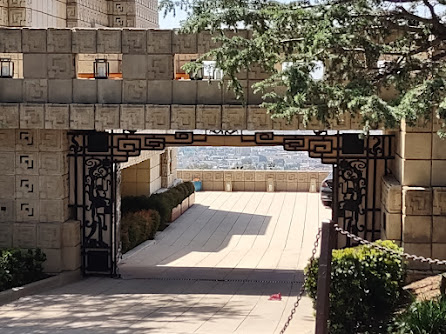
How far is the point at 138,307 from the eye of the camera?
12.1 metres

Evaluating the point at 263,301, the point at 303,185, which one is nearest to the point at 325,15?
the point at 263,301

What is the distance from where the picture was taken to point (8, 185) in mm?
14180

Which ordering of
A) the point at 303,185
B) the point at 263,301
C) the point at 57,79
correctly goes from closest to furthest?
the point at 263,301 < the point at 57,79 < the point at 303,185

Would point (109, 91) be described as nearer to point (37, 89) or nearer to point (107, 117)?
point (107, 117)

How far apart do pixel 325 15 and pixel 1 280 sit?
7.23m

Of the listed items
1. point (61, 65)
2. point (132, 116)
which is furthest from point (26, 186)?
point (132, 116)

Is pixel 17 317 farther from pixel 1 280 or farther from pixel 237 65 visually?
pixel 237 65

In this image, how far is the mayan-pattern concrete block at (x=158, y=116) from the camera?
44.4ft

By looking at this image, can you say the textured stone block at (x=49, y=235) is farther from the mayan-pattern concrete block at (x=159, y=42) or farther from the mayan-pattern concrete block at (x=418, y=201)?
the mayan-pattern concrete block at (x=418, y=201)

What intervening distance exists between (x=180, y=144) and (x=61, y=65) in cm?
250

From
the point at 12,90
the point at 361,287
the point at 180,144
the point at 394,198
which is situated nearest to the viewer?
the point at 361,287

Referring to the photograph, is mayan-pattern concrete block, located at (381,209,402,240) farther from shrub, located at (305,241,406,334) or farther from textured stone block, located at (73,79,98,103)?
textured stone block, located at (73,79,98,103)

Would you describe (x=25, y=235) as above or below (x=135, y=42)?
below

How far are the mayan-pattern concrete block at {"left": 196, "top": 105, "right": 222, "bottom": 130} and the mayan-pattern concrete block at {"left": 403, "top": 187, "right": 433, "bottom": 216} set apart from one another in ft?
10.8
